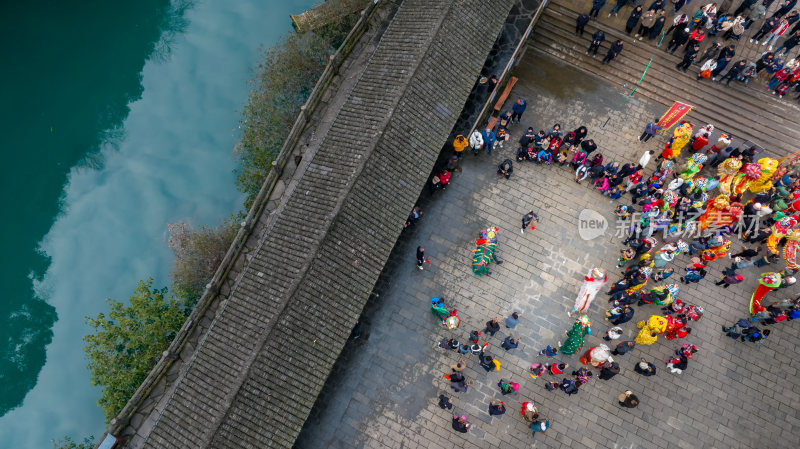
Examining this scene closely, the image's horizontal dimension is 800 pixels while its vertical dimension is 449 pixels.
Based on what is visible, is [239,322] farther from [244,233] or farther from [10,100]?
[10,100]

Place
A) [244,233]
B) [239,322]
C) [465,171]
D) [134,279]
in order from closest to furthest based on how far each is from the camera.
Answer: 1. [239,322]
2. [244,233]
3. [465,171]
4. [134,279]

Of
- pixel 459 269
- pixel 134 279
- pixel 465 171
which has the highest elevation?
pixel 465 171

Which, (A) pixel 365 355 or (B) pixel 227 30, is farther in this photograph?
(B) pixel 227 30

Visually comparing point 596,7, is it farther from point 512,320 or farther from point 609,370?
point 609,370

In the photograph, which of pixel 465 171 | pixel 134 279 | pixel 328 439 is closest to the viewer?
pixel 328 439

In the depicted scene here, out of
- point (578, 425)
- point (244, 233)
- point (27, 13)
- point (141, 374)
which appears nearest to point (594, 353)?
point (578, 425)

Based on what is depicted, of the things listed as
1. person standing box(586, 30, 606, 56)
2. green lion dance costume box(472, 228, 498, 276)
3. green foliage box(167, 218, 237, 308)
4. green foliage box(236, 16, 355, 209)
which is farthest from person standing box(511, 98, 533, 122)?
green foliage box(167, 218, 237, 308)

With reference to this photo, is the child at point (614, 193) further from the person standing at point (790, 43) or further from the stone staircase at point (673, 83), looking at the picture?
the person standing at point (790, 43)

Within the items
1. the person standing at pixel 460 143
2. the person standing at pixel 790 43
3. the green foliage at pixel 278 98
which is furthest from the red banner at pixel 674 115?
the green foliage at pixel 278 98
